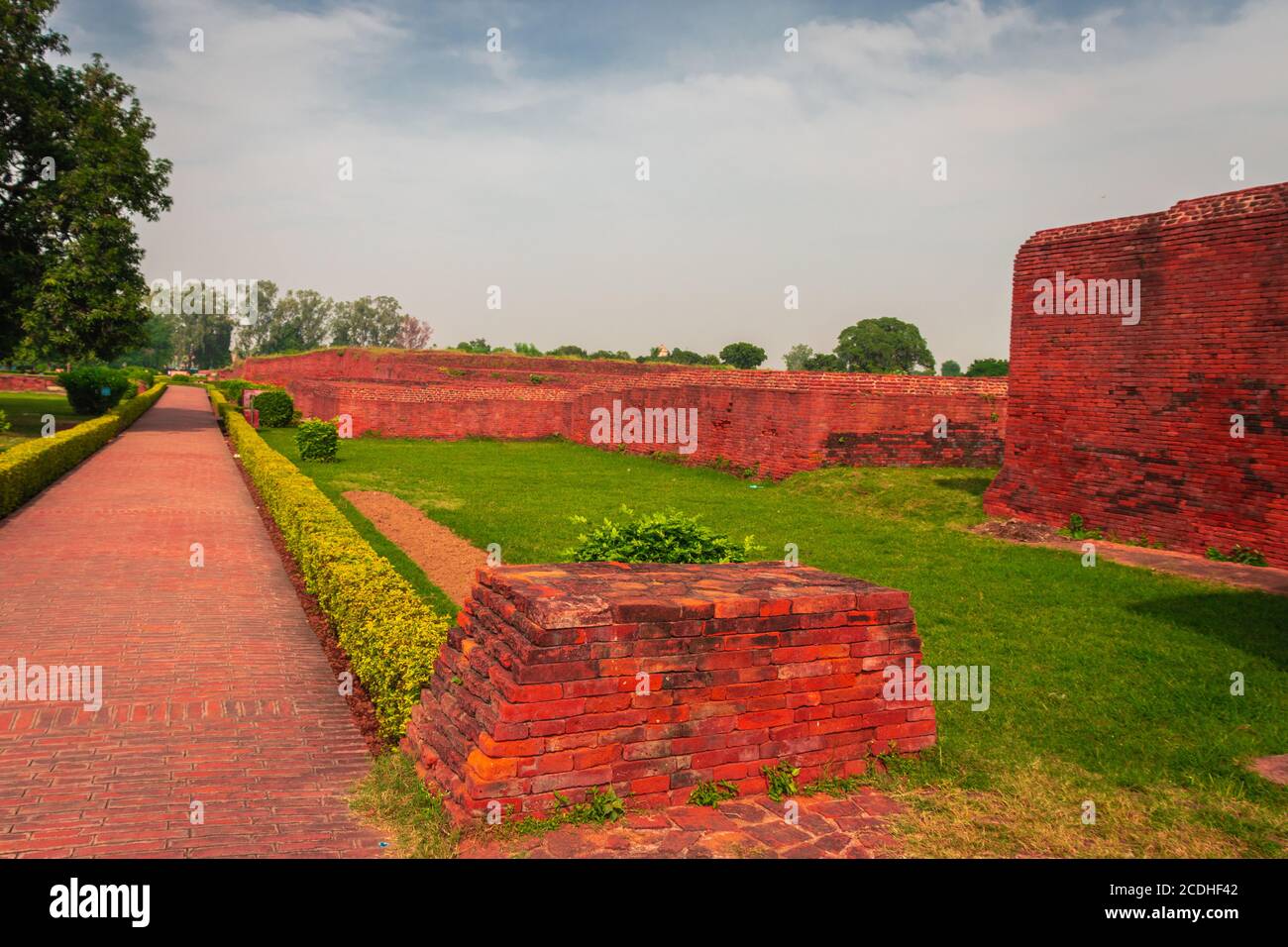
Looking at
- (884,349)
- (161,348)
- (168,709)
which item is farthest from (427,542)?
(161,348)

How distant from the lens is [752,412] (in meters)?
18.2

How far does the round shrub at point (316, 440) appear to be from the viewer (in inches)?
776

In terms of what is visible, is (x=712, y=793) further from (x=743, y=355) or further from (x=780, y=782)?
(x=743, y=355)

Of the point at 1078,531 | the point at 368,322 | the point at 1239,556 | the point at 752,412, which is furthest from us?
the point at 368,322

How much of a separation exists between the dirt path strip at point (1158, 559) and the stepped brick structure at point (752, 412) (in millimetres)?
5178

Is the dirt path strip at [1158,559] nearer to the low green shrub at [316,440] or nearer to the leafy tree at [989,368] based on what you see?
the low green shrub at [316,440]

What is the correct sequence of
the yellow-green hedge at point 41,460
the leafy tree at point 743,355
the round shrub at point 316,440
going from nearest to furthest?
the yellow-green hedge at point 41,460 < the round shrub at point 316,440 < the leafy tree at point 743,355

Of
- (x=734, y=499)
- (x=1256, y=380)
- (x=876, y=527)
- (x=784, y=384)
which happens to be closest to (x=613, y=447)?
(x=784, y=384)

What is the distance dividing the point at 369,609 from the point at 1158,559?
8295 millimetres

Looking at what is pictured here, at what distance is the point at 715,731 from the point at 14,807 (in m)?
3.11

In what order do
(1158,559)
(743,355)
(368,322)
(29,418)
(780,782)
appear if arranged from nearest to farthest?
(780,782) → (1158,559) → (29,418) → (743,355) → (368,322)

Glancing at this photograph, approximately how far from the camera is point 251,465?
16.6 metres

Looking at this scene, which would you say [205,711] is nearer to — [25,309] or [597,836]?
[597,836]

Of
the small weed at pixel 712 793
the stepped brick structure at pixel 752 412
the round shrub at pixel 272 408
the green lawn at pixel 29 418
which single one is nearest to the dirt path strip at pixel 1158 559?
the stepped brick structure at pixel 752 412
